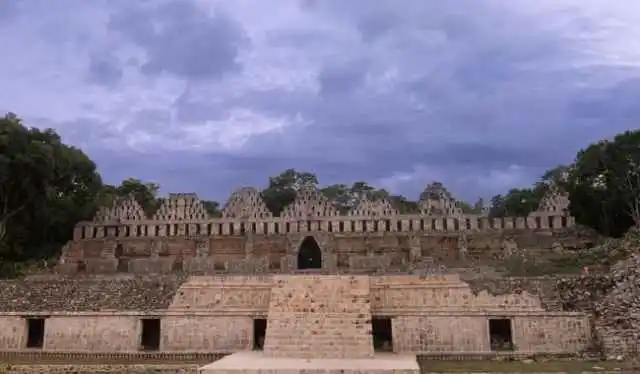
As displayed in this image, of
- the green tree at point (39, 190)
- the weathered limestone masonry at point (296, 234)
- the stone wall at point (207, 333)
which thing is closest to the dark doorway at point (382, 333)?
the stone wall at point (207, 333)

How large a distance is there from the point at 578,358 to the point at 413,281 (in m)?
5.08

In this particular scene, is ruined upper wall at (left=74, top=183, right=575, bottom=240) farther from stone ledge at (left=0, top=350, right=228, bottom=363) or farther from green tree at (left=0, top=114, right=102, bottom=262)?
stone ledge at (left=0, top=350, right=228, bottom=363)

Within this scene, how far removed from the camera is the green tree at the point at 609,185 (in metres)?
31.8

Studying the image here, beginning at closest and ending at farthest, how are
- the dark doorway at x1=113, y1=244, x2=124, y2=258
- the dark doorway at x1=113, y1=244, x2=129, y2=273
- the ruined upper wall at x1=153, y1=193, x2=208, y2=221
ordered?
the dark doorway at x1=113, y1=244, x2=129, y2=273, the dark doorway at x1=113, y1=244, x2=124, y2=258, the ruined upper wall at x1=153, y1=193, x2=208, y2=221

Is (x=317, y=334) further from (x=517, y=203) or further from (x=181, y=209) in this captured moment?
(x=517, y=203)

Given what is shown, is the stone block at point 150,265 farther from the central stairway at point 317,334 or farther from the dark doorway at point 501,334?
the dark doorway at point 501,334

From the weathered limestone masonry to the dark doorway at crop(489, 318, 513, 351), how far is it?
906 cm

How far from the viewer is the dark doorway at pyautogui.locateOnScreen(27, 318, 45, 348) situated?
19.6m

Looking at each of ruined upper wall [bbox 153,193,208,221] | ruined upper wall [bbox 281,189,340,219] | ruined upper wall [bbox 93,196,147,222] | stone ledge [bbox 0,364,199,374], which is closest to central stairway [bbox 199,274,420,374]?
stone ledge [bbox 0,364,199,374]

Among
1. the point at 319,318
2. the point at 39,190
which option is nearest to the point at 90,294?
the point at 319,318

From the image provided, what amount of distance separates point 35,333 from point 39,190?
38.7 ft

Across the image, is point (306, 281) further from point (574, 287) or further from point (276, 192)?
point (276, 192)

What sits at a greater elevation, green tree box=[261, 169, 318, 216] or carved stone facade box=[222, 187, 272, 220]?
green tree box=[261, 169, 318, 216]

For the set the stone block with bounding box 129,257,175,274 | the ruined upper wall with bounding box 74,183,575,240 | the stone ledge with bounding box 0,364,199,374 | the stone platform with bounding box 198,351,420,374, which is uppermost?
the ruined upper wall with bounding box 74,183,575,240
